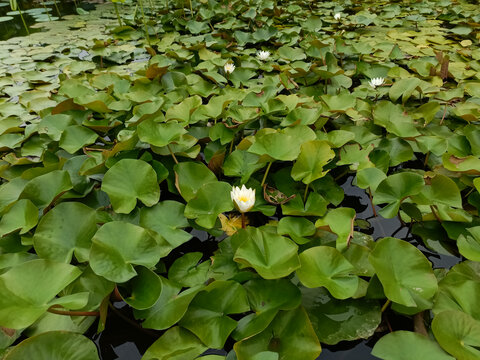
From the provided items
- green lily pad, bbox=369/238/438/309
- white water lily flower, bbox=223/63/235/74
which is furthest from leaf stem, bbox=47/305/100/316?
white water lily flower, bbox=223/63/235/74

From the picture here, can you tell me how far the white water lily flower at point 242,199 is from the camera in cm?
104

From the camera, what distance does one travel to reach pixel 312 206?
46.1 inches

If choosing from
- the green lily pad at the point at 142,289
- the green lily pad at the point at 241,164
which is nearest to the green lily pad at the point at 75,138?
the green lily pad at the point at 241,164

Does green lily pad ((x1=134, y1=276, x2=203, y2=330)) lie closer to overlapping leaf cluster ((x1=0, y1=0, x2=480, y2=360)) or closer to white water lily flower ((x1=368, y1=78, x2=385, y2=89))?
overlapping leaf cluster ((x1=0, y1=0, x2=480, y2=360))

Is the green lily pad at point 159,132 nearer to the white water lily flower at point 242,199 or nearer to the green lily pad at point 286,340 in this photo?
the white water lily flower at point 242,199

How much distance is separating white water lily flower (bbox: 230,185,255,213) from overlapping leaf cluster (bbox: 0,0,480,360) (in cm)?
5

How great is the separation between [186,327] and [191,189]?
1.72 feet

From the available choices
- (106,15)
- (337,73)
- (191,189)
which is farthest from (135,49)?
(191,189)

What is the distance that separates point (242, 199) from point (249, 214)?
0.21 m

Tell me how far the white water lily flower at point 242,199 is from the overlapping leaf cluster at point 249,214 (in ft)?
0.17

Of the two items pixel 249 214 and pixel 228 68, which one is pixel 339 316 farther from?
pixel 228 68

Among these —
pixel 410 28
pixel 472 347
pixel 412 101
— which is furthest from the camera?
pixel 410 28

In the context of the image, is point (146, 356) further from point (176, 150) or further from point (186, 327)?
point (176, 150)

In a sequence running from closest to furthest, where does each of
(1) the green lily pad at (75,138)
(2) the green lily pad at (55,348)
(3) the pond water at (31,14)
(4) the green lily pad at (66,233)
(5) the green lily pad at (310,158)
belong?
(2) the green lily pad at (55,348)
(4) the green lily pad at (66,233)
(5) the green lily pad at (310,158)
(1) the green lily pad at (75,138)
(3) the pond water at (31,14)
